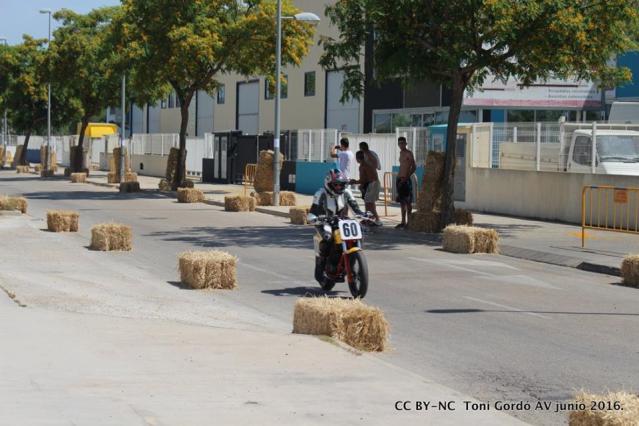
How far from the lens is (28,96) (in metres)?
74.9

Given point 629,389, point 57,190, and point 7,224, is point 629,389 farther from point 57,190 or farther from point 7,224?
point 57,190

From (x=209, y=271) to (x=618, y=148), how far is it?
15289mm

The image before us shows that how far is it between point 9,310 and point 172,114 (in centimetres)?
6679

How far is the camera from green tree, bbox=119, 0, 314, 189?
128 ft

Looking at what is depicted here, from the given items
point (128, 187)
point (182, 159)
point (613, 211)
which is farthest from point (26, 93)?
point (613, 211)

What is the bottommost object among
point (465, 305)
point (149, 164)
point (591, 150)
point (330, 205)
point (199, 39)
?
point (465, 305)

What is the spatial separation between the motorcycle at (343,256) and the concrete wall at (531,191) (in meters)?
13.3

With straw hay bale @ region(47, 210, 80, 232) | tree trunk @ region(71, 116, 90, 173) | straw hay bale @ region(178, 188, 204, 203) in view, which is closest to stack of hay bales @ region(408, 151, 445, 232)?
straw hay bale @ region(47, 210, 80, 232)

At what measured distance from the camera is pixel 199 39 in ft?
127

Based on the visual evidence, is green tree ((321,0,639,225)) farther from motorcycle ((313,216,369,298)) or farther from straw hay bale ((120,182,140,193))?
straw hay bale ((120,182,140,193))

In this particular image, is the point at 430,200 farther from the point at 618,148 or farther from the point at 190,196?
the point at 190,196

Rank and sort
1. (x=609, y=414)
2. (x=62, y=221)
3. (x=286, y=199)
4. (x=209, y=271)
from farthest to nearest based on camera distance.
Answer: (x=286, y=199) < (x=62, y=221) < (x=209, y=271) < (x=609, y=414)

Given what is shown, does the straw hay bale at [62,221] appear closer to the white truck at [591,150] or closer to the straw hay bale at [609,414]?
the white truck at [591,150]

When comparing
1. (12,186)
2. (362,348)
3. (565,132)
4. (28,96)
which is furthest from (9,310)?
(28,96)
